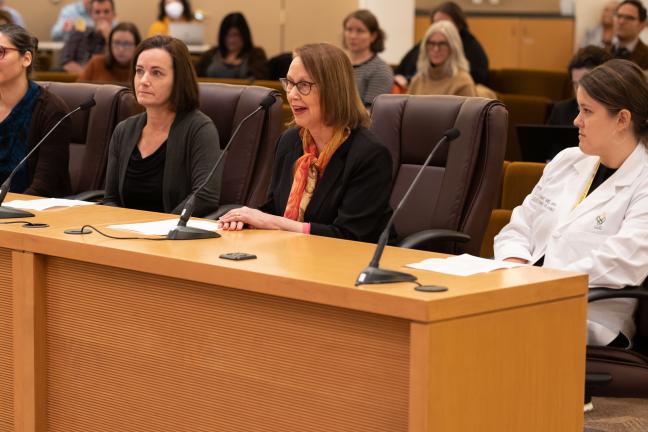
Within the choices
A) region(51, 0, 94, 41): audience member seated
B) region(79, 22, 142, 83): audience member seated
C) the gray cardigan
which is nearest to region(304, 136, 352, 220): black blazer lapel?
the gray cardigan

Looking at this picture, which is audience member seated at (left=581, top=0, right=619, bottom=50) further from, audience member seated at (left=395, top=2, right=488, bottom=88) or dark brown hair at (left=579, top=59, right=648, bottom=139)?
dark brown hair at (left=579, top=59, right=648, bottom=139)

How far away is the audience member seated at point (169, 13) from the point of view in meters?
8.77

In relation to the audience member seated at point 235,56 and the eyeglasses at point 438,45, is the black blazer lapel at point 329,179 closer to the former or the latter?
the eyeglasses at point 438,45

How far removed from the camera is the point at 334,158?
3094 mm

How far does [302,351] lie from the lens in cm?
217

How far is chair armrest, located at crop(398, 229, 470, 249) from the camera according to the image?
126 inches

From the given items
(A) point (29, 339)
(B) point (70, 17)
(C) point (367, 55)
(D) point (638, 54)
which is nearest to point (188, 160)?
(A) point (29, 339)

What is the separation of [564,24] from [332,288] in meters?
8.45

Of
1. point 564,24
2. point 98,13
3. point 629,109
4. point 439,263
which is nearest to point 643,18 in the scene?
point 564,24

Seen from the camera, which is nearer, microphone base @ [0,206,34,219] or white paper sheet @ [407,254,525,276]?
white paper sheet @ [407,254,525,276]

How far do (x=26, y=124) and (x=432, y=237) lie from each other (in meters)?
1.66

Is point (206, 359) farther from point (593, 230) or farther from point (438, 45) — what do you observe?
point (438, 45)

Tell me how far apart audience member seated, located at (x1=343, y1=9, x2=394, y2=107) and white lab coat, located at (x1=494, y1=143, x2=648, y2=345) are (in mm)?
2857

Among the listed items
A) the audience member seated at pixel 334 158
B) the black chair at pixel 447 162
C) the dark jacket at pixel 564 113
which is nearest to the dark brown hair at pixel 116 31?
the dark jacket at pixel 564 113
